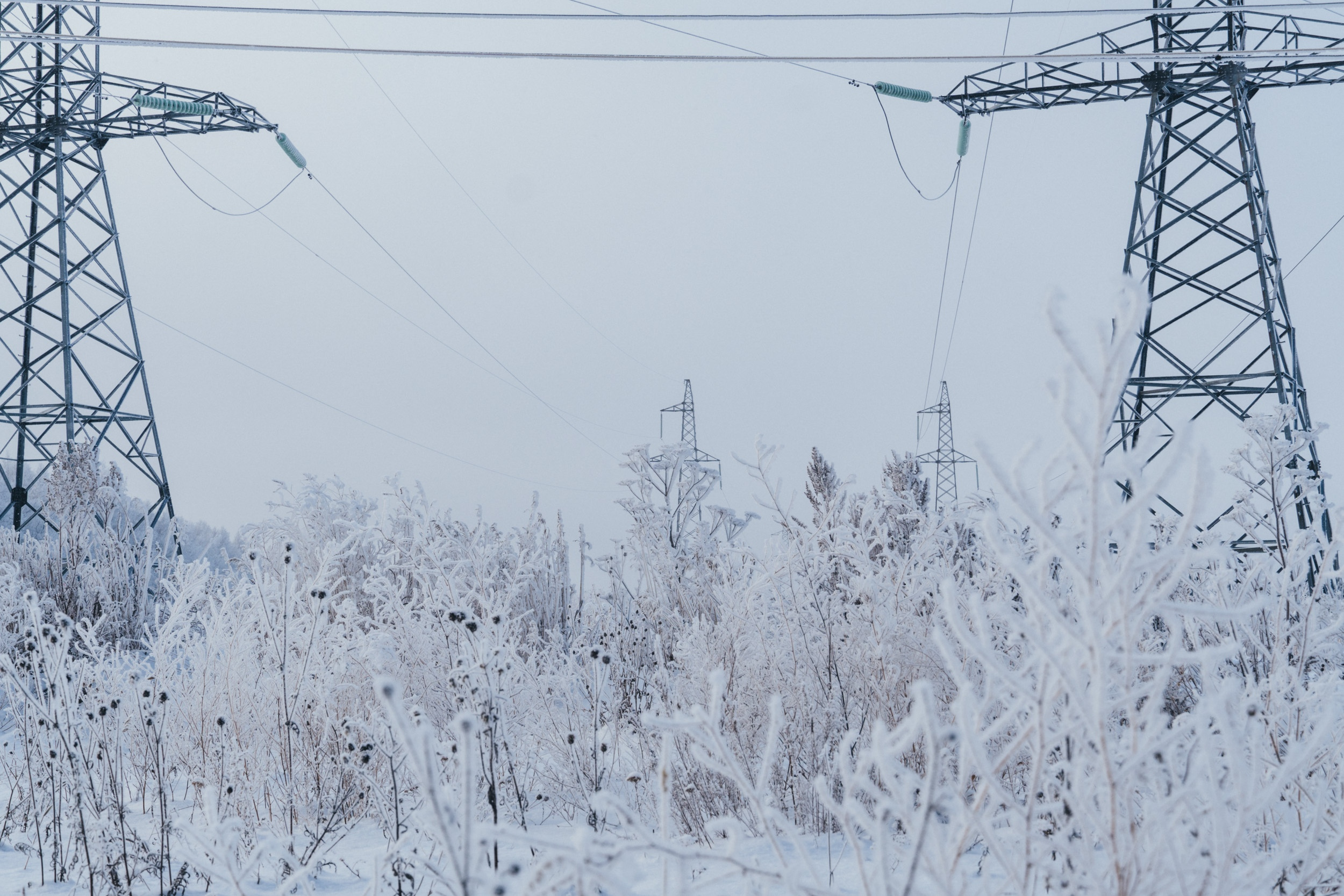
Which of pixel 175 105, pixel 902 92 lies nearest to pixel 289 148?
pixel 175 105

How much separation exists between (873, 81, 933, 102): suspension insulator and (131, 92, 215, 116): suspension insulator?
6847 millimetres

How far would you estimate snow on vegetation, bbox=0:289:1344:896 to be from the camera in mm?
994

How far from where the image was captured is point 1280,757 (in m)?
2.26

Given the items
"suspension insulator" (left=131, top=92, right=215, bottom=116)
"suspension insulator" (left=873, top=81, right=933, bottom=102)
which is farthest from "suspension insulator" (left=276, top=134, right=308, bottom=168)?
"suspension insulator" (left=873, top=81, right=933, bottom=102)

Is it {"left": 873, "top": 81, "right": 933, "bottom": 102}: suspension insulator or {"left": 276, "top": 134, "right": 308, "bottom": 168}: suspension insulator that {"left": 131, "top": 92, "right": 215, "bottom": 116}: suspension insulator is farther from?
{"left": 873, "top": 81, "right": 933, "bottom": 102}: suspension insulator

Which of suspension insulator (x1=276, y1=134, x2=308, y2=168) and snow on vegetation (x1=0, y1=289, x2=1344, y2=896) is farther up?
suspension insulator (x1=276, y1=134, x2=308, y2=168)

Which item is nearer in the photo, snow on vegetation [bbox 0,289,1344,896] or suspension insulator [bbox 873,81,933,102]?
snow on vegetation [bbox 0,289,1344,896]

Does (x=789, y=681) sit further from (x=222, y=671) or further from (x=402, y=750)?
(x=222, y=671)

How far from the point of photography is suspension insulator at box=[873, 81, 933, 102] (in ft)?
28.1

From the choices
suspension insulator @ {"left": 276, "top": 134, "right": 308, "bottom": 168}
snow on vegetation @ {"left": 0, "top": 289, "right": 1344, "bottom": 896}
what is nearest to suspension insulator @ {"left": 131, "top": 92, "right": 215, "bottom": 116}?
suspension insulator @ {"left": 276, "top": 134, "right": 308, "bottom": 168}

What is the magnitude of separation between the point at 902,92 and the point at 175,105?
24.2 feet

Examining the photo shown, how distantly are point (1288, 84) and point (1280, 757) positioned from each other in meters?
9.16

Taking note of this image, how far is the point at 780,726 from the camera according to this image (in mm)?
1042

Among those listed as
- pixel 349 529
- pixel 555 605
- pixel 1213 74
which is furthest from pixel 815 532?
pixel 1213 74
